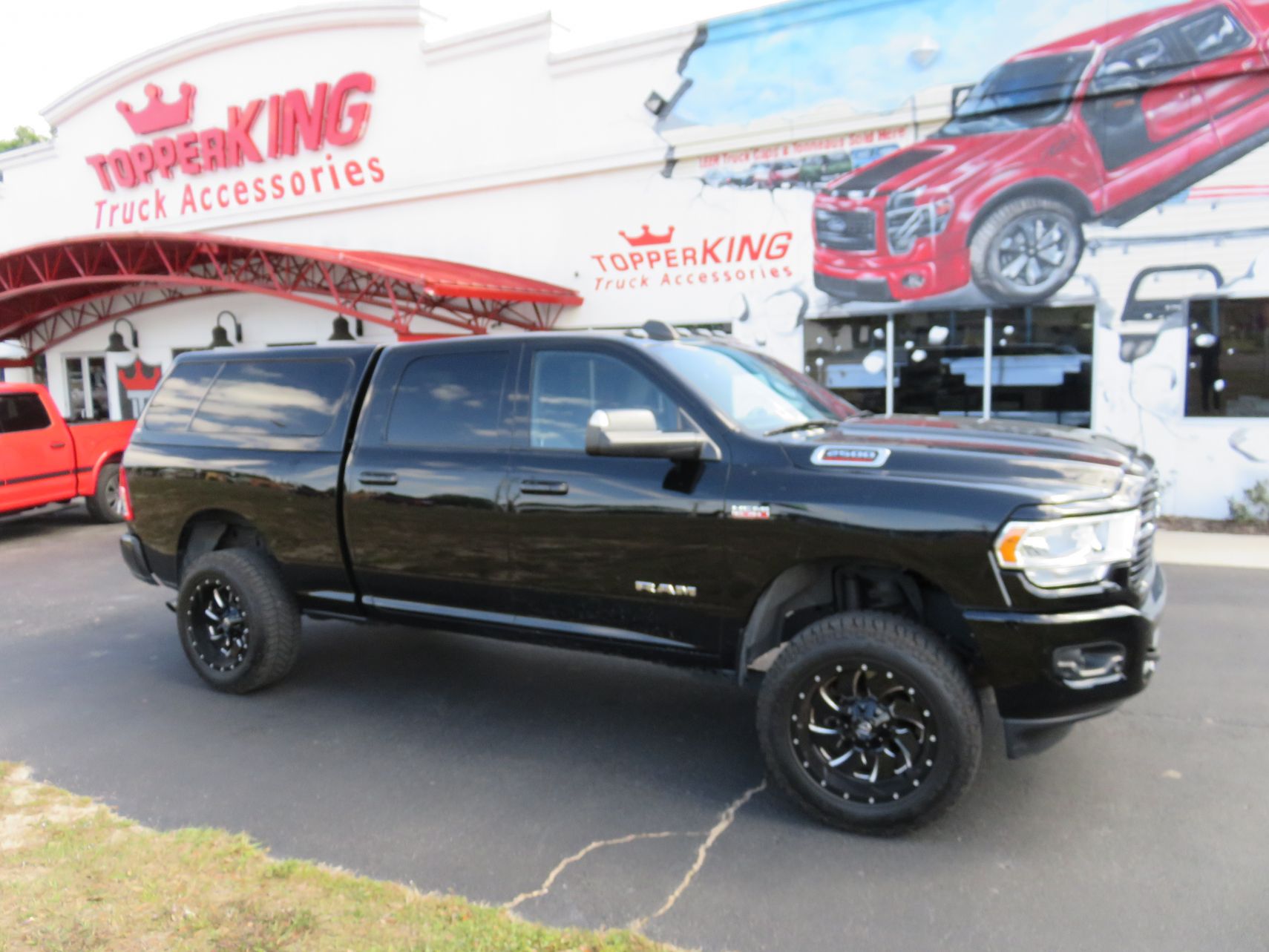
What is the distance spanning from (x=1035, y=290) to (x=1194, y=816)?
8.39m

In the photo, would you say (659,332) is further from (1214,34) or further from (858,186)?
(1214,34)

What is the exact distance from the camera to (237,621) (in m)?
5.21

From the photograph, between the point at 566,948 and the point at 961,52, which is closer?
the point at 566,948

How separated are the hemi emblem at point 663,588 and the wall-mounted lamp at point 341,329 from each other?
12984 millimetres

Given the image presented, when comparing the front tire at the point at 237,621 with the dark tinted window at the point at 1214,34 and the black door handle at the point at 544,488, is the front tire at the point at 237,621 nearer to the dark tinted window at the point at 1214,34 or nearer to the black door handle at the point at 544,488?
the black door handle at the point at 544,488

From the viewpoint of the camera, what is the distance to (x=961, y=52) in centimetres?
1083

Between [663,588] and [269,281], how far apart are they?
Answer: 47.7ft

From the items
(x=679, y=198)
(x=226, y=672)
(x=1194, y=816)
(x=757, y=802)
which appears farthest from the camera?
(x=679, y=198)

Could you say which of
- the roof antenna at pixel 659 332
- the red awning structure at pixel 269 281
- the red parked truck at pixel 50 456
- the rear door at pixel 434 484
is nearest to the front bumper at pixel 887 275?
the red awning structure at pixel 269 281

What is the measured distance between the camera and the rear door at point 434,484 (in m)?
4.40

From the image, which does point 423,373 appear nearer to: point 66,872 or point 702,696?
point 702,696

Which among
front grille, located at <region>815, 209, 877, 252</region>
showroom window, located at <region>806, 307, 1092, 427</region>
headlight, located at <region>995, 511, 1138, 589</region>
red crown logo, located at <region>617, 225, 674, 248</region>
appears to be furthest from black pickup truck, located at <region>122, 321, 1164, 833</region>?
red crown logo, located at <region>617, 225, 674, 248</region>

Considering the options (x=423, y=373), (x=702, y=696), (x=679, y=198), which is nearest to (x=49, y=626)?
(x=423, y=373)

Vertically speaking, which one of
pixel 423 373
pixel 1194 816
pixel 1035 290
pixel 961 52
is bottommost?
pixel 1194 816
